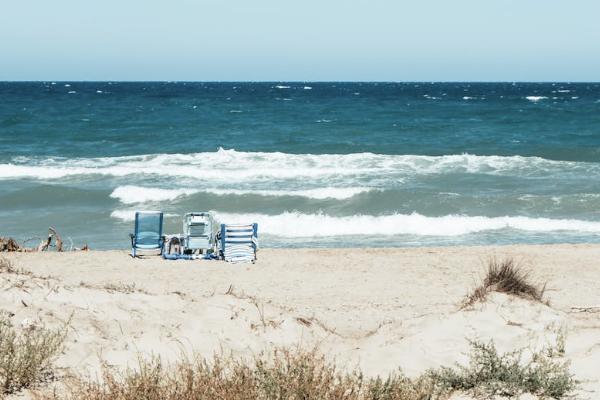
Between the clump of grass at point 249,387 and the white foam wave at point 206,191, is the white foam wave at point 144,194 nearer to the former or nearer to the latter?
the white foam wave at point 206,191

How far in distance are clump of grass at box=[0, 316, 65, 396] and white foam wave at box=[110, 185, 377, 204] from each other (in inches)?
554

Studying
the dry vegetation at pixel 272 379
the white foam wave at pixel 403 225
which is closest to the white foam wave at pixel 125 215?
the white foam wave at pixel 403 225

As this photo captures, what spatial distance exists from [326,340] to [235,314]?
896 mm

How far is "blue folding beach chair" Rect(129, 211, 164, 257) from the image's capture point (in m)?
12.3

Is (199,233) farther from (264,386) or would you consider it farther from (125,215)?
(264,386)

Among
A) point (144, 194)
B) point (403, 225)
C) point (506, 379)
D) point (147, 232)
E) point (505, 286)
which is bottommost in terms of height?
point (144, 194)

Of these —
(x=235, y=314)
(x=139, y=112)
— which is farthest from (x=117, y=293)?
(x=139, y=112)

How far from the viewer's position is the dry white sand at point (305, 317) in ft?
19.8

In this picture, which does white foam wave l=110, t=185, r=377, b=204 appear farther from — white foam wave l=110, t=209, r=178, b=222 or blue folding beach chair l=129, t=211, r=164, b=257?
blue folding beach chair l=129, t=211, r=164, b=257

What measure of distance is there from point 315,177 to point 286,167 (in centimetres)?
259

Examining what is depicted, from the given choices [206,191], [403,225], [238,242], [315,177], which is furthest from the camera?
[315,177]

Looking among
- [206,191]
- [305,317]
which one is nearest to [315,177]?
[206,191]

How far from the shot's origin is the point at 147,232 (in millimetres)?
12664

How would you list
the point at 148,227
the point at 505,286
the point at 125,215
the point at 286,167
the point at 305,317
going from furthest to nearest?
1. the point at 286,167
2. the point at 125,215
3. the point at 148,227
4. the point at 505,286
5. the point at 305,317
